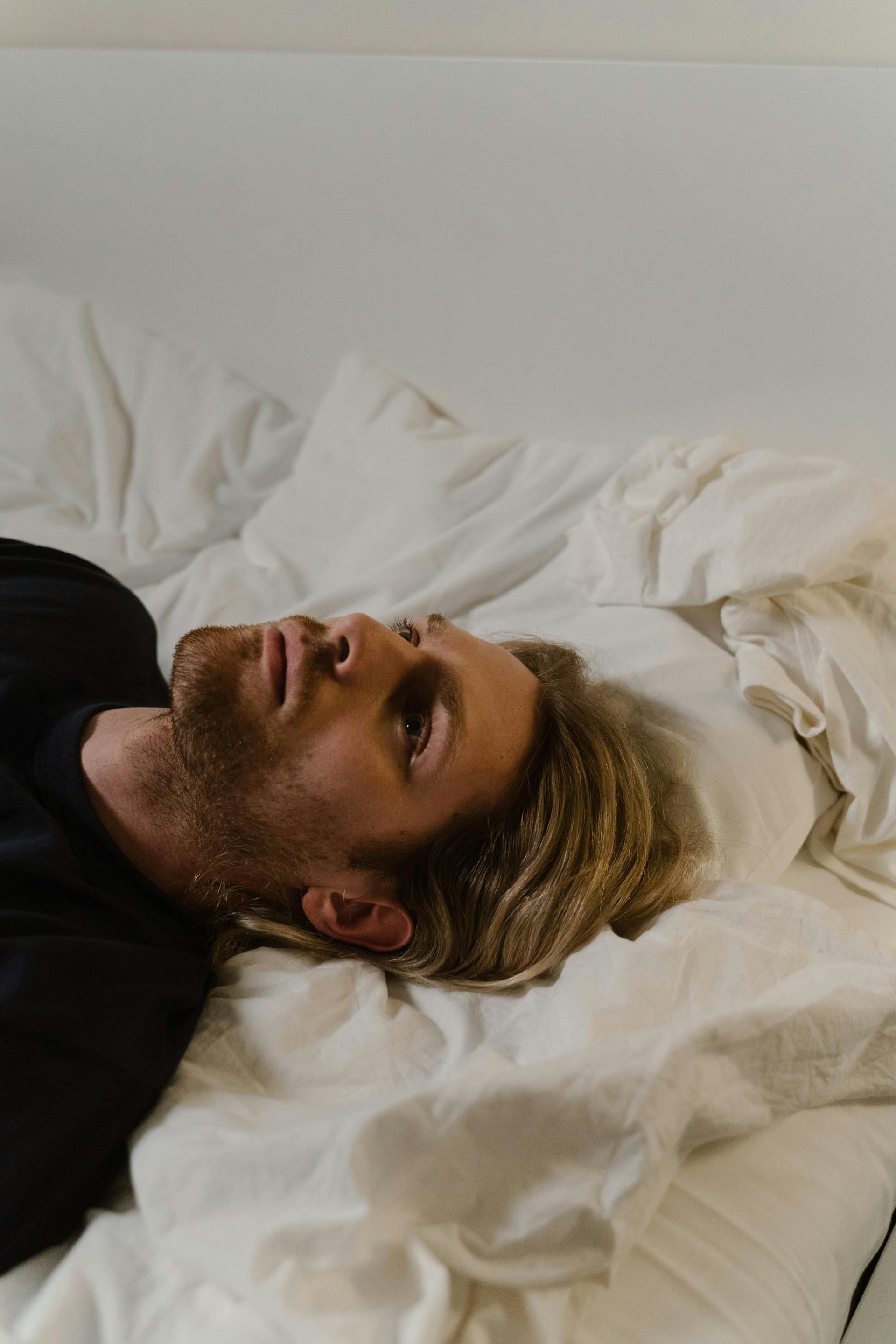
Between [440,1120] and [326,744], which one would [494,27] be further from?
[440,1120]

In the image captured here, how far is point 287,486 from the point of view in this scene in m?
1.65

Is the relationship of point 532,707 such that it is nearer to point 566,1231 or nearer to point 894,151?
point 566,1231

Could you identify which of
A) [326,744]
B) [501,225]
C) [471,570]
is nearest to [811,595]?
[471,570]

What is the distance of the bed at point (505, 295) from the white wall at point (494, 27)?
41 millimetres

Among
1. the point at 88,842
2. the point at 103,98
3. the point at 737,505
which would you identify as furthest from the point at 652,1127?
the point at 103,98

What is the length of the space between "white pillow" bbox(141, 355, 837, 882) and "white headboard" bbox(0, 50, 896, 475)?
0.41 feet

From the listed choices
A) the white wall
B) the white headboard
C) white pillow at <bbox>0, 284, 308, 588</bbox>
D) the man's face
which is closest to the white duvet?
the man's face

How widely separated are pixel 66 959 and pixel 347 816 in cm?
28

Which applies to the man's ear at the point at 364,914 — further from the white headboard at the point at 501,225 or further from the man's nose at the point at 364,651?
the white headboard at the point at 501,225

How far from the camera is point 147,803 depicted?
1.07 meters

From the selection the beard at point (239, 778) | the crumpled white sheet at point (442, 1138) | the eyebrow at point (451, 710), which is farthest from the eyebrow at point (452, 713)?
the crumpled white sheet at point (442, 1138)

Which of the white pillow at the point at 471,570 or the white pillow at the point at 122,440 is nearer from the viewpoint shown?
the white pillow at the point at 471,570

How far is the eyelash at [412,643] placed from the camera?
1023 millimetres

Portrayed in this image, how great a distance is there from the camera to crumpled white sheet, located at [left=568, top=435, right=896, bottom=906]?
3.75 ft
